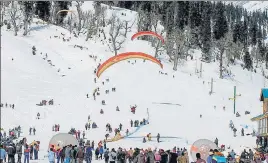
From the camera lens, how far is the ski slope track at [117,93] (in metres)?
39.8

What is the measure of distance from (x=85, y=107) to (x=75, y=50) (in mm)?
26754

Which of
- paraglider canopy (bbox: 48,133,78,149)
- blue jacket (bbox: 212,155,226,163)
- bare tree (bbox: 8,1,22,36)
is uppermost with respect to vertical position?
bare tree (bbox: 8,1,22,36)

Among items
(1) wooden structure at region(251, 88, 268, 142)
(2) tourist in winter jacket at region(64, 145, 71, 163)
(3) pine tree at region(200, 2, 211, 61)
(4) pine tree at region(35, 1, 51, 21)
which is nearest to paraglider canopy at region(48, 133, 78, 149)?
(2) tourist in winter jacket at region(64, 145, 71, 163)

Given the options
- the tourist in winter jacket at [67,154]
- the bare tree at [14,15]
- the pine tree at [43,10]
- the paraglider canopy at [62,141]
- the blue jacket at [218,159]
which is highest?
the pine tree at [43,10]

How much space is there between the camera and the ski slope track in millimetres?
39750

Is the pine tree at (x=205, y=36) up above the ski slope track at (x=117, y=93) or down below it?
above

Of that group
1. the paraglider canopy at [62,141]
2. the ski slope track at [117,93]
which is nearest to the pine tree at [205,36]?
the ski slope track at [117,93]

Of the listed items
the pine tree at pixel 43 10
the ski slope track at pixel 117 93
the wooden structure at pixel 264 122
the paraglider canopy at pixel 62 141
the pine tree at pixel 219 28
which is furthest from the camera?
the pine tree at pixel 219 28

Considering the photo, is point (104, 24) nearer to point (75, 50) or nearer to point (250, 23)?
point (75, 50)

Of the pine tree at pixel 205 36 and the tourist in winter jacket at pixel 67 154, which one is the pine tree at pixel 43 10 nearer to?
the pine tree at pixel 205 36

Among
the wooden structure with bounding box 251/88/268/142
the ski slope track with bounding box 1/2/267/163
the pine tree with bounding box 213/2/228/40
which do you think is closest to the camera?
the wooden structure with bounding box 251/88/268/142

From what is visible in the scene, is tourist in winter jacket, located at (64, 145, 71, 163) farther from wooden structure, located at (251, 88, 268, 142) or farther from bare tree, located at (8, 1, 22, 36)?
bare tree, located at (8, 1, 22, 36)

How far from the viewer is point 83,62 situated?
67625 mm

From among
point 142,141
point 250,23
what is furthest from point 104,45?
point 250,23
